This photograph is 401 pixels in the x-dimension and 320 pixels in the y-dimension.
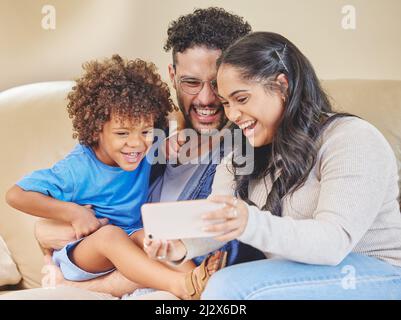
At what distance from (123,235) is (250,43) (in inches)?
19.8

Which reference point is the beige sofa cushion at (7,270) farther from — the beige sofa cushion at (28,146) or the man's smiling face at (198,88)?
the man's smiling face at (198,88)

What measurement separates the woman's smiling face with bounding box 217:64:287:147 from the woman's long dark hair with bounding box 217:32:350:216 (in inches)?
0.5

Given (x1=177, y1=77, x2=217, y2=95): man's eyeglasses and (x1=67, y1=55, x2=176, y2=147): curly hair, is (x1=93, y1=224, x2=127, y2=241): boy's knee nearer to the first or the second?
(x1=67, y1=55, x2=176, y2=147): curly hair

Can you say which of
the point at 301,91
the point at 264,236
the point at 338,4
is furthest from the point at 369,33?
the point at 264,236

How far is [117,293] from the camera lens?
1.34 metres

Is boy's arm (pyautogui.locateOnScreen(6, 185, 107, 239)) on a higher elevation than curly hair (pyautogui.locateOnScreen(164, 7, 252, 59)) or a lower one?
lower

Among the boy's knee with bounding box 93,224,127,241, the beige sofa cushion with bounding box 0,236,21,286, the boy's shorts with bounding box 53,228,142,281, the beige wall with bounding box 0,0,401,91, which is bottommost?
the beige sofa cushion with bounding box 0,236,21,286

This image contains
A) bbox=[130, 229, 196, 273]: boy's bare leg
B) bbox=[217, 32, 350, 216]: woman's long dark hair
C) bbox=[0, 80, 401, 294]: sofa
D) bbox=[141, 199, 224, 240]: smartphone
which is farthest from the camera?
bbox=[0, 80, 401, 294]: sofa

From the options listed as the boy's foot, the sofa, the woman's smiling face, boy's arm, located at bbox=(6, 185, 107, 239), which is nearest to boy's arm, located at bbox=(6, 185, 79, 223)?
boy's arm, located at bbox=(6, 185, 107, 239)

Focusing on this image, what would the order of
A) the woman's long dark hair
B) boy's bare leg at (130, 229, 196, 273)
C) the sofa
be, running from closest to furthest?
the woman's long dark hair, boy's bare leg at (130, 229, 196, 273), the sofa

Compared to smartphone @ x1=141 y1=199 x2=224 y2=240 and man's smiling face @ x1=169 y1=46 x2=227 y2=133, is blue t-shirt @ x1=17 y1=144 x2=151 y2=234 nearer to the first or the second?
man's smiling face @ x1=169 y1=46 x2=227 y2=133

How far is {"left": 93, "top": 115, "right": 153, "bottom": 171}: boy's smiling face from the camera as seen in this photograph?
51.4 inches

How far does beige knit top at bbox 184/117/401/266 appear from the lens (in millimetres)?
983

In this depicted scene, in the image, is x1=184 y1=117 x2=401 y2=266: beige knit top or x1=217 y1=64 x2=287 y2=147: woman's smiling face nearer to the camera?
x1=184 y1=117 x2=401 y2=266: beige knit top
